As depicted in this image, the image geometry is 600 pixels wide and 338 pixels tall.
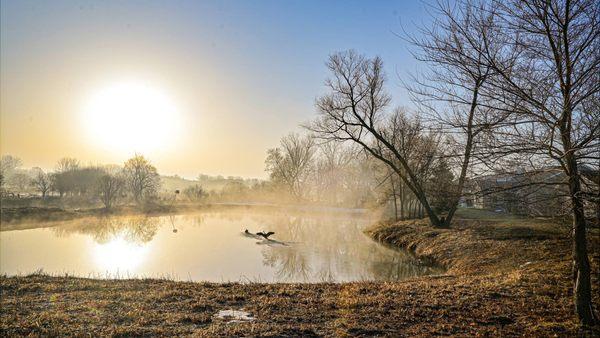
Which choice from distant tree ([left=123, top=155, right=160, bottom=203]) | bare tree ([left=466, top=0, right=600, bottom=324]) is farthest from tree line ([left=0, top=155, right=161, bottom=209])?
bare tree ([left=466, top=0, right=600, bottom=324])

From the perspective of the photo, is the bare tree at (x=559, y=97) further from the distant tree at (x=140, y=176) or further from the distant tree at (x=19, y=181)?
the distant tree at (x=19, y=181)

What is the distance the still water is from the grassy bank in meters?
3.39

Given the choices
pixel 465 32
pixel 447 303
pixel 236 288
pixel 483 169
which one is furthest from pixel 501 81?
pixel 236 288

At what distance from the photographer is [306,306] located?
22.7 ft

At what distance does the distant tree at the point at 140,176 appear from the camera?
57.6 meters

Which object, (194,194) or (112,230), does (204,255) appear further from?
(194,194)

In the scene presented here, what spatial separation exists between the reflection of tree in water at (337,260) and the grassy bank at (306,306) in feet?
10.5

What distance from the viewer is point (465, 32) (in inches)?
218

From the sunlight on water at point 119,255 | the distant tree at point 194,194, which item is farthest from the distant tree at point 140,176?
the sunlight on water at point 119,255

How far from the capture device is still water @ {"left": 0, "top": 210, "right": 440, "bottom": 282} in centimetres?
1288

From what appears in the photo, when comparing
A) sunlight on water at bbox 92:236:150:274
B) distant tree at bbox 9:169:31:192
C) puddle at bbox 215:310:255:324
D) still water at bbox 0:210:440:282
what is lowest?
sunlight on water at bbox 92:236:150:274

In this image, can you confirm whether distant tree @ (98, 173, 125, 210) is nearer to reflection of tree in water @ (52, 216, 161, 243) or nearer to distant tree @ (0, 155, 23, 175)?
reflection of tree in water @ (52, 216, 161, 243)

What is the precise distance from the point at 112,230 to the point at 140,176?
113 ft

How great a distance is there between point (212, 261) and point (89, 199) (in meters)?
40.9
